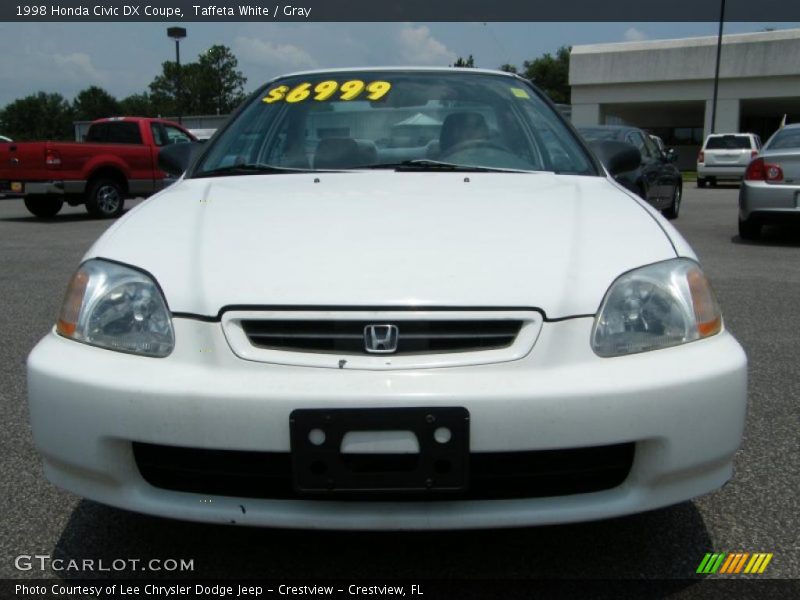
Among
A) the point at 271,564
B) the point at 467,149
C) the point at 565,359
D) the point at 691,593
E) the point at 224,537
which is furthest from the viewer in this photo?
the point at 467,149

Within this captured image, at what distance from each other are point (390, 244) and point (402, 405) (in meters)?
0.50

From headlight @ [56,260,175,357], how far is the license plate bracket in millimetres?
422

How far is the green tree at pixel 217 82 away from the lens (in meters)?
97.4

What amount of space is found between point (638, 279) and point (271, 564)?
1.16 meters

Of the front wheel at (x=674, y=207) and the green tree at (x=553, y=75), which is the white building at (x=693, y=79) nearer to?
the front wheel at (x=674, y=207)

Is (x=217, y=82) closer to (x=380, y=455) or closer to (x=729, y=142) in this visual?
(x=729, y=142)

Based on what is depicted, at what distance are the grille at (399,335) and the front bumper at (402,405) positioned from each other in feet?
0.23

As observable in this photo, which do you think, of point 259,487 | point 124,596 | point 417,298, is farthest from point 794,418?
point 124,596

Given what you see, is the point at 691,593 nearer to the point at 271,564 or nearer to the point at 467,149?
the point at 271,564

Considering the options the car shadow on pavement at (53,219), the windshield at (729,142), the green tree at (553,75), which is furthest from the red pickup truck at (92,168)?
the green tree at (553,75)

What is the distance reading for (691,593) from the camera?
203 cm

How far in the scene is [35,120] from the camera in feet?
347

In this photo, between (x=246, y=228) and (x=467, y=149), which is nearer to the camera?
(x=246, y=228)
